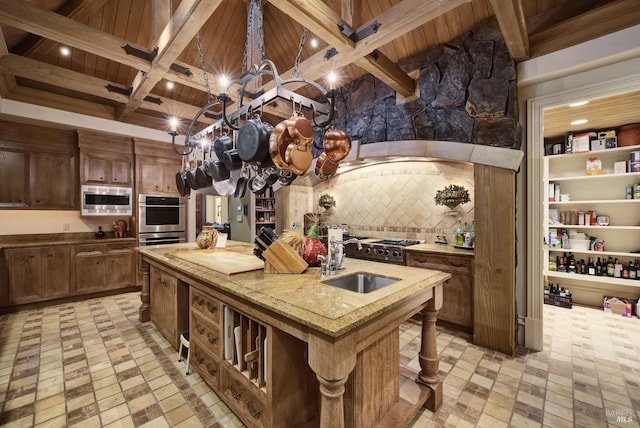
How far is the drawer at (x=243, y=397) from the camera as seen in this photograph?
147 cm

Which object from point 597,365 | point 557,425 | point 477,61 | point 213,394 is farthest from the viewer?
point 477,61

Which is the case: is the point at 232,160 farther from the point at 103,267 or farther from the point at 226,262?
the point at 103,267

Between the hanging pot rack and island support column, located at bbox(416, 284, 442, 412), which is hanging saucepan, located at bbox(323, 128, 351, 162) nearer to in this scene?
the hanging pot rack

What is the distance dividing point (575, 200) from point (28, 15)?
627 cm

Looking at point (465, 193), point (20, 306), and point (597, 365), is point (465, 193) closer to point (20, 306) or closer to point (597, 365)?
point (597, 365)

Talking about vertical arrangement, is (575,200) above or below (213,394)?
above

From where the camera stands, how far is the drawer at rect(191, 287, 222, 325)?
1.78 metres

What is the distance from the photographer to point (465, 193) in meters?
3.40

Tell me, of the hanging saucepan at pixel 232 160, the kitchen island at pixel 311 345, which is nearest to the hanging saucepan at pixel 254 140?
the hanging saucepan at pixel 232 160

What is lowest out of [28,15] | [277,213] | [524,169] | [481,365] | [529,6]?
[481,365]

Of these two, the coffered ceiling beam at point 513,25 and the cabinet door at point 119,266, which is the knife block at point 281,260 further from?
the cabinet door at point 119,266

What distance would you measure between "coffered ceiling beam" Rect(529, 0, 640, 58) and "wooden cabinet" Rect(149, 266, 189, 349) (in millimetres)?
3891

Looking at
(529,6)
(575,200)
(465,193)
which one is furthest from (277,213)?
(575,200)

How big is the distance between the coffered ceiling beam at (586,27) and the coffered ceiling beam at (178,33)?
279 cm
